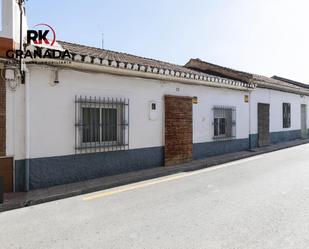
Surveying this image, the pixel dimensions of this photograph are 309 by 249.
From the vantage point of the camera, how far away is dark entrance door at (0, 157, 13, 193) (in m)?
5.95

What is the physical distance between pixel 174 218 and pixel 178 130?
5.34m

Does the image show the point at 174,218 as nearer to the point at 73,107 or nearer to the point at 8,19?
the point at 73,107

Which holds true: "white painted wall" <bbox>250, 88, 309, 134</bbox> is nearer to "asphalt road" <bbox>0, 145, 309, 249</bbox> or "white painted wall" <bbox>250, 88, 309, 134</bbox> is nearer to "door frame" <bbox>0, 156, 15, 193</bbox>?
"asphalt road" <bbox>0, 145, 309, 249</bbox>

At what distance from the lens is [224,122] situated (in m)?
12.0

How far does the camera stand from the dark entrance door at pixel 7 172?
19.5 feet

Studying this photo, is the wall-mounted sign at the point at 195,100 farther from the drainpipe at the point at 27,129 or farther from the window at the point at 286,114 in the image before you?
the window at the point at 286,114

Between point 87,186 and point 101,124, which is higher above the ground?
point 101,124

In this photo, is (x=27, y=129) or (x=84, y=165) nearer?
(x=27, y=129)

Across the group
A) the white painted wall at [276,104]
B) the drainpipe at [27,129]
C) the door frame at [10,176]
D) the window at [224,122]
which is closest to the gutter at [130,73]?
the drainpipe at [27,129]

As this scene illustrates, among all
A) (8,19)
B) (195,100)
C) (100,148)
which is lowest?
(100,148)

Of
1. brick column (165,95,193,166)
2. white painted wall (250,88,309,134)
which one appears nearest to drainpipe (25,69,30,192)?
brick column (165,95,193,166)

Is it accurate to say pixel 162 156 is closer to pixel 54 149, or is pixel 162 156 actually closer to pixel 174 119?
pixel 174 119

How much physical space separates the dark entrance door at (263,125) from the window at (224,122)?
2.65 meters

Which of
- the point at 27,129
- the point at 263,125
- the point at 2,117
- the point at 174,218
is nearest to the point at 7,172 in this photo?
the point at 27,129
